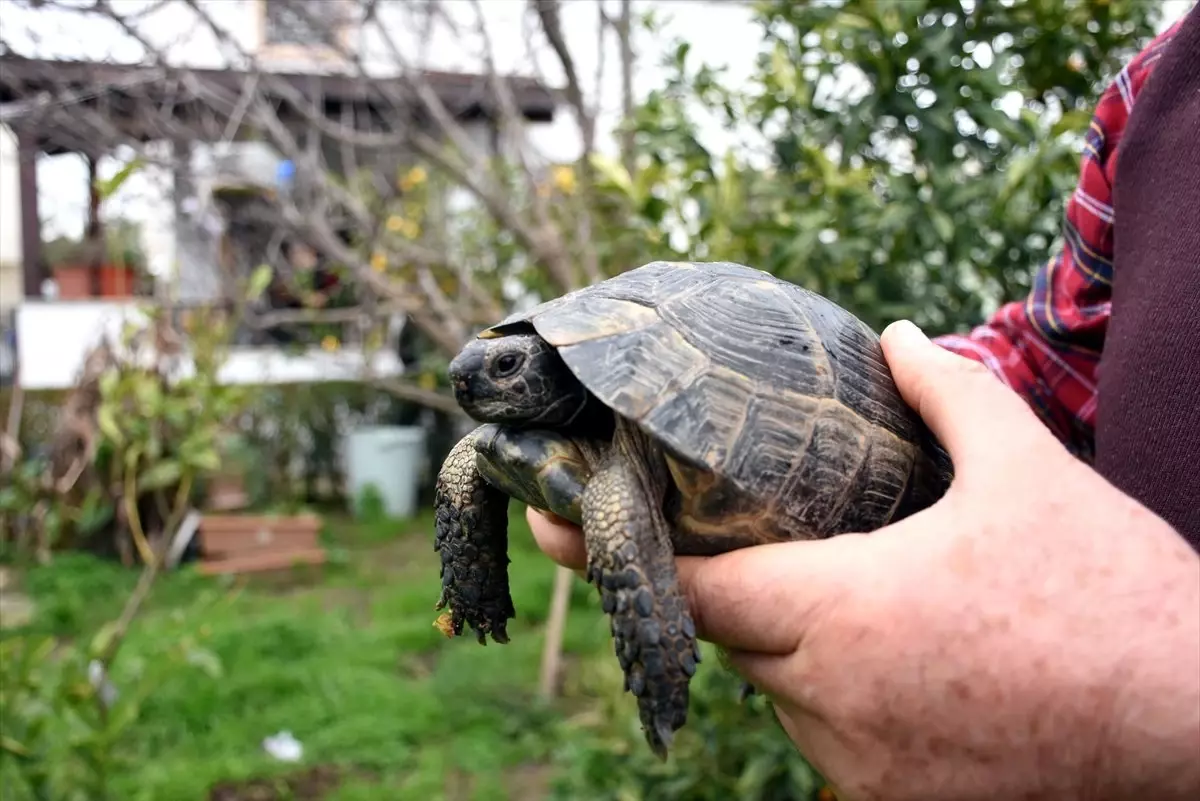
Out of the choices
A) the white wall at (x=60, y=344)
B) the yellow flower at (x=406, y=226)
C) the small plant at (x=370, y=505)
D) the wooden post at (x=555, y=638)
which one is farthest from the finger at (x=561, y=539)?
the white wall at (x=60, y=344)

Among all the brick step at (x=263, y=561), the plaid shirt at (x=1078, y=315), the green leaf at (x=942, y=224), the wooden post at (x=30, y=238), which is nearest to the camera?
the plaid shirt at (x=1078, y=315)

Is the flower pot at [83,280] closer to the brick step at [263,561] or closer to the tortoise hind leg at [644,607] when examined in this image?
the brick step at [263,561]

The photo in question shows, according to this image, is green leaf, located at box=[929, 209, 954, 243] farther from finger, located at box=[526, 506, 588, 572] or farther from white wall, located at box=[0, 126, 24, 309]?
white wall, located at box=[0, 126, 24, 309]

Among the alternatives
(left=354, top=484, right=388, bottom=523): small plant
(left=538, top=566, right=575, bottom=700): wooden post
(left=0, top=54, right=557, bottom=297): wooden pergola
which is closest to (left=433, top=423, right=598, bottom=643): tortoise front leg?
(left=0, top=54, right=557, bottom=297): wooden pergola

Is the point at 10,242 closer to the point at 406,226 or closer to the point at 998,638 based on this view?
the point at 406,226

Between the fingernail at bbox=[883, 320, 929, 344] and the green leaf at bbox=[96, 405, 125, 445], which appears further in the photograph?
the green leaf at bbox=[96, 405, 125, 445]

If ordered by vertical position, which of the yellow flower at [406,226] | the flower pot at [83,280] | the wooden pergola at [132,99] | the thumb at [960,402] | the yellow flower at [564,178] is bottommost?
the flower pot at [83,280]

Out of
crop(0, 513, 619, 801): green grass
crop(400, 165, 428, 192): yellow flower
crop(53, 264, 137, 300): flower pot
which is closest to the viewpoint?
crop(0, 513, 619, 801): green grass

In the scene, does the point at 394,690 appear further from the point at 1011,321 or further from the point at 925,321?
the point at 1011,321

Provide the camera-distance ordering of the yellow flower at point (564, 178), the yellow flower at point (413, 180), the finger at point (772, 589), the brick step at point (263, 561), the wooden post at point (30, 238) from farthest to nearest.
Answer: the wooden post at point (30, 238), the yellow flower at point (413, 180), the brick step at point (263, 561), the yellow flower at point (564, 178), the finger at point (772, 589)

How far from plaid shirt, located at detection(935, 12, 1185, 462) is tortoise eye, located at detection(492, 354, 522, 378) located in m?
0.72

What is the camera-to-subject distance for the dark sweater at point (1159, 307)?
3.26 ft

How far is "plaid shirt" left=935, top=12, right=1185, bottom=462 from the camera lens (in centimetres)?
129

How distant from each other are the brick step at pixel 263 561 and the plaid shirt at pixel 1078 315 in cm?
454
